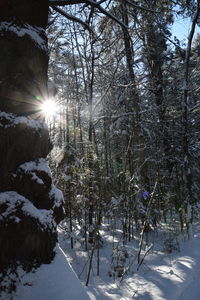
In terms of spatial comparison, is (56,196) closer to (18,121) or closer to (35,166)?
(35,166)

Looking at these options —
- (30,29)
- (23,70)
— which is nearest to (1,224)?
(23,70)

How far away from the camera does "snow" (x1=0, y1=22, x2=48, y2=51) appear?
7.37ft

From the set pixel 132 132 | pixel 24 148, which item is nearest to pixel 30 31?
pixel 24 148

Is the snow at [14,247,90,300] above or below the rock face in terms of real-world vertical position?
below

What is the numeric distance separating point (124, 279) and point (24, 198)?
2.25 m

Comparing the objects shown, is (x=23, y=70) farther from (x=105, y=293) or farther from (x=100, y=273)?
(x=100, y=273)

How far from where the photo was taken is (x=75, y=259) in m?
4.75

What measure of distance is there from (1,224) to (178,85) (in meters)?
8.91

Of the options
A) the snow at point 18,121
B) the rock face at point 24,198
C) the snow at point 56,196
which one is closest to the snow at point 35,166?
the rock face at point 24,198

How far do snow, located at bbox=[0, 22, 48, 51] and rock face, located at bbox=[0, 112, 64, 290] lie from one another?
2.77 feet

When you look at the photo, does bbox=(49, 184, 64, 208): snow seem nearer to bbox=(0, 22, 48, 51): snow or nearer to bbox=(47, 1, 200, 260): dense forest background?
bbox=(0, 22, 48, 51): snow

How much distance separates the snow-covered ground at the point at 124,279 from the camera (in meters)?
1.95

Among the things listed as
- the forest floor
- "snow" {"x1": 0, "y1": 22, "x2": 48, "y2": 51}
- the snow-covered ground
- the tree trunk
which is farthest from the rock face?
the forest floor

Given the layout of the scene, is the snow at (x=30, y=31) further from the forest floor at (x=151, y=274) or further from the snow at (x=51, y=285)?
the forest floor at (x=151, y=274)
